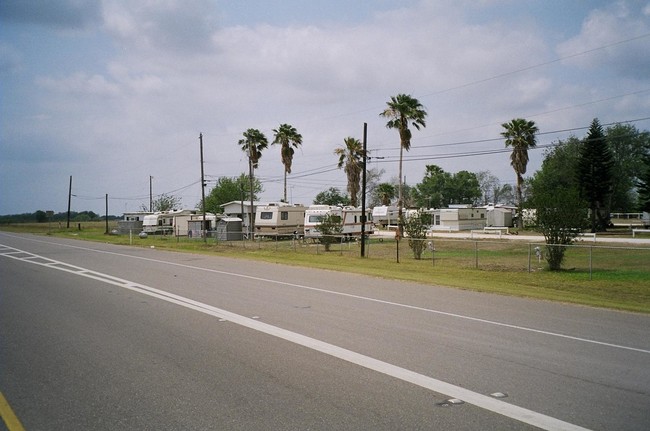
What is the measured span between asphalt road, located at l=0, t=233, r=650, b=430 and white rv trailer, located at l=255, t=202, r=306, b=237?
30166 mm

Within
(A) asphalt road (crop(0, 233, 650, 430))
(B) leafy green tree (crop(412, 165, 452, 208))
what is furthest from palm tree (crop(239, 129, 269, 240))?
(B) leafy green tree (crop(412, 165, 452, 208))

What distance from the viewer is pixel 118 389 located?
600cm

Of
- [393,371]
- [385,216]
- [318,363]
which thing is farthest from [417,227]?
[385,216]

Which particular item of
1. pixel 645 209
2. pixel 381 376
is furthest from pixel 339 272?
pixel 645 209

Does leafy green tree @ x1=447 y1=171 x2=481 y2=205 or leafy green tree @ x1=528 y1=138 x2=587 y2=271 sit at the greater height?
leafy green tree @ x1=447 y1=171 x2=481 y2=205

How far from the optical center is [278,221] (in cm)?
4366

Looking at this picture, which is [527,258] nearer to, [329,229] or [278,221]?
[329,229]

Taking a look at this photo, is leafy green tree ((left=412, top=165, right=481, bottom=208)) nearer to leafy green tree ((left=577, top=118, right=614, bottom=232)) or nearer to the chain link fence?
leafy green tree ((left=577, top=118, right=614, bottom=232))

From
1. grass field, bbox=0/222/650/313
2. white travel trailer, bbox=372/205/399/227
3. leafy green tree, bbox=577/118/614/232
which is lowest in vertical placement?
grass field, bbox=0/222/650/313

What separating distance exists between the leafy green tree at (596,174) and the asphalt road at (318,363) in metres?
47.4

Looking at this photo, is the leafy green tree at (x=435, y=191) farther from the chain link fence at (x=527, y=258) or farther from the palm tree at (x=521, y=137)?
the chain link fence at (x=527, y=258)

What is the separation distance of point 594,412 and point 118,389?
5.17m

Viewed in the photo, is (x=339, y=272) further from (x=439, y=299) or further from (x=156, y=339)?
(x=156, y=339)

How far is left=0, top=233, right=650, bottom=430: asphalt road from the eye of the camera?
5.18 meters
